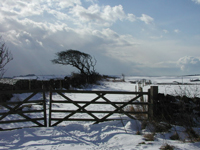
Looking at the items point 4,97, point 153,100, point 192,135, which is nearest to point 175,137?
point 192,135

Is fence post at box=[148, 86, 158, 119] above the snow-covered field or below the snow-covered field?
above

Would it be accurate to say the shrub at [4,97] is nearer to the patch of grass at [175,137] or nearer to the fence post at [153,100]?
the fence post at [153,100]

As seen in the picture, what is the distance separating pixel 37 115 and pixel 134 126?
483cm

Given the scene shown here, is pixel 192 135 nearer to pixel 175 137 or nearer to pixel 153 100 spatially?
pixel 175 137

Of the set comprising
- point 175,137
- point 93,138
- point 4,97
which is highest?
point 4,97

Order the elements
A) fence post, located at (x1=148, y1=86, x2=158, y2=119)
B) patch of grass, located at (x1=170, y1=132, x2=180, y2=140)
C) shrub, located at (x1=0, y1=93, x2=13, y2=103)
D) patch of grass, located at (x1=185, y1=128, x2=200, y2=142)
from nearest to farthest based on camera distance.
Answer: patch of grass, located at (x1=185, y1=128, x2=200, y2=142)
patch of grass, located at (x1=170, y1=132, x2=180, y2=140)
fence post, located at (x1=148, y1=86, x2=158, y2=119)
shrub, located at (x1=0, y1=93, x2=13, y2=103)

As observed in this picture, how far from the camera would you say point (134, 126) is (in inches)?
236

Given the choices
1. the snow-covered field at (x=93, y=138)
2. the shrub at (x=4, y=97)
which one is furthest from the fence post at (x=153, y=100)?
the shrub at (x=4, y=97)

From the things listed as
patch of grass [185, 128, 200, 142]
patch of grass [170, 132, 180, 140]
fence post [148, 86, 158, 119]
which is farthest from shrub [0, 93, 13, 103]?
patch of grass [185, 128, 200, 142]

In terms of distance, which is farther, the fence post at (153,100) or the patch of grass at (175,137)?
the fence post at (153,100)

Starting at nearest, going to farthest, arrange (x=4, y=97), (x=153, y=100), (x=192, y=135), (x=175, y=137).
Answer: (x=192, y=135)
(x=175, y=137)
(x=153, y=100)
(x=4, y=97)

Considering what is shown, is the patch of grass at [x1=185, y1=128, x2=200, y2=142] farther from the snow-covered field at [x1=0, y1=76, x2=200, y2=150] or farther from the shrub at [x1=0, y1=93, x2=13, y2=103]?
the shrub at [x1=0, y1=93, x2=13, y2=103]

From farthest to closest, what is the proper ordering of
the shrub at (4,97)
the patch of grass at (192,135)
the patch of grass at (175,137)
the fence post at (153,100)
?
the shrub at (4,97) < the fence post at (153,100) < the patch of grass at (175,137) < the patch of grass at (192,135)

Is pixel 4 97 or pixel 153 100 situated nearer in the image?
pixel 153 100
